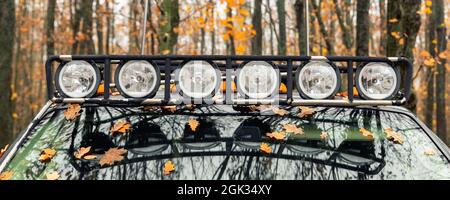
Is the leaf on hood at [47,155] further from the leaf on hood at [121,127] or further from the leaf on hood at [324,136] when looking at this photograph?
the leaf on hood at [324,136]

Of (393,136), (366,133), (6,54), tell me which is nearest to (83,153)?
(366,133)

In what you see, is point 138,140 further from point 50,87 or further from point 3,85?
point 3,85

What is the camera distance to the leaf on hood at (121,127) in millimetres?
2743

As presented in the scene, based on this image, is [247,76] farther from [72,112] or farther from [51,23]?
[51,23]

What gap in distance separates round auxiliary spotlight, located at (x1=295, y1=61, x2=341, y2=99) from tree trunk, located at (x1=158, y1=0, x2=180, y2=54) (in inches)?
281

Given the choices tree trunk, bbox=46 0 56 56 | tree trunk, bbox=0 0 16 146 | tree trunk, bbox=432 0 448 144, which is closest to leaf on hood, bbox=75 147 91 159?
tree trunk, bbox=0 0 16 146

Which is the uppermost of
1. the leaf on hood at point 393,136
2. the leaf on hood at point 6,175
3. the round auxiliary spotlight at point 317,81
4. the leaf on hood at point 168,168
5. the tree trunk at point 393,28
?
the tree trunk at point 393,28

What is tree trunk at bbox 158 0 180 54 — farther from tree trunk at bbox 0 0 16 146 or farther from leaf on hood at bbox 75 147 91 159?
leaf on hood at bbox 75 147 91 159

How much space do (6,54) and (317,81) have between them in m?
7.20

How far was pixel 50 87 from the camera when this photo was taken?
2.77m

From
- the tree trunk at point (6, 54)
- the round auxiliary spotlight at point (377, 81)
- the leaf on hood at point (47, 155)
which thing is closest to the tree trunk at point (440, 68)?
the tree trunk at point (6, 54)

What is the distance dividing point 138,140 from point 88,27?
13910 millimetres

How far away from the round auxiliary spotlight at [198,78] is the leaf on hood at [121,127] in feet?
1.26
